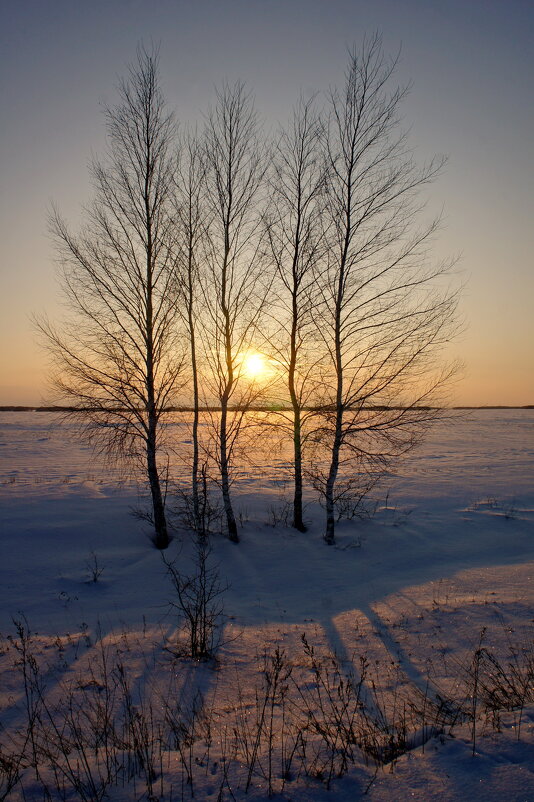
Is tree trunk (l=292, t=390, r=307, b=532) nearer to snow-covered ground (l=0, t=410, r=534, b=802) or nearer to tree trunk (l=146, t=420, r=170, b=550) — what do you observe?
snow-covered ground (l=0, t=410, r=534, b=802)

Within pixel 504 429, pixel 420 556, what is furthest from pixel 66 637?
pixel 504 429

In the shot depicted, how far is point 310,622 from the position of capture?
7.84 meters

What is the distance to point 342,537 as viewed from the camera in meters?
12.2

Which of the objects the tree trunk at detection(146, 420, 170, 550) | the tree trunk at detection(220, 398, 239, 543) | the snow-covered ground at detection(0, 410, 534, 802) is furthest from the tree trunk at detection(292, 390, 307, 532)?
the tree trunk at detection(146, 420, 170, 550)

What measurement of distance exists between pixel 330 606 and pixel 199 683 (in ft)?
11.3

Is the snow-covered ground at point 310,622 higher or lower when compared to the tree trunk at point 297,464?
lower

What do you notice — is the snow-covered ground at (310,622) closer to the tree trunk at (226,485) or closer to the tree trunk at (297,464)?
the tree trunk at (226,485)

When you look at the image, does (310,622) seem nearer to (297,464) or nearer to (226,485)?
(226,485)

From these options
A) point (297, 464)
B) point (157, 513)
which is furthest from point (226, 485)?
point (297, 464)

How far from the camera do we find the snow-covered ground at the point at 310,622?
135 inches

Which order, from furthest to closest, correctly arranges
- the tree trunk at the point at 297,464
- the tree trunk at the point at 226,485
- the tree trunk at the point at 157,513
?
the tree trunk at the point at 297,464
the tree trunk at the point at 226,485
the tree trunk at the point at 157,513

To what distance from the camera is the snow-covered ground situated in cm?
342

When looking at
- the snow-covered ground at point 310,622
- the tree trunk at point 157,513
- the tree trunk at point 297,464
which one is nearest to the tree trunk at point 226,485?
the snow-covered ground at point 310,622

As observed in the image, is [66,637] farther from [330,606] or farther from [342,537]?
[342,537]
